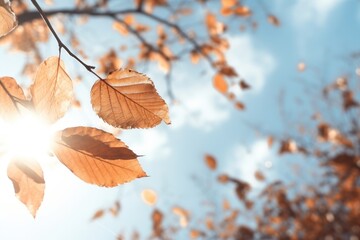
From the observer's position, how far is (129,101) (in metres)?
0.45

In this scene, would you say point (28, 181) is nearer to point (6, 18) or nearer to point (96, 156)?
point (96, 156)

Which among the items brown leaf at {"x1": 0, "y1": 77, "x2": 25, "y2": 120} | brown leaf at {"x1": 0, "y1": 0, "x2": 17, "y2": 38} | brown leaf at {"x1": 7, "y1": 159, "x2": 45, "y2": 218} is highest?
brown leaf at {"x1": 0, "y1": 0, "x2": 17, "y2": 38}

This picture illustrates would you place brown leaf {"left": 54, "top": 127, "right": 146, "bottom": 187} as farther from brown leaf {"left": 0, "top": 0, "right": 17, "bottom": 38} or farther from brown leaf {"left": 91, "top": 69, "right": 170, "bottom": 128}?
brown leaf {"left": 0, "top": 0, "right": 17, "bottom": 38}

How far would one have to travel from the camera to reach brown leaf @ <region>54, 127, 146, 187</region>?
410 millimetres

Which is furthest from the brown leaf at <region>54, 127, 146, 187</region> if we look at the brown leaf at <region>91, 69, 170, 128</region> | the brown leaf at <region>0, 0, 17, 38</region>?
the brown leaf at <region>0, 0, 17, 38</region>

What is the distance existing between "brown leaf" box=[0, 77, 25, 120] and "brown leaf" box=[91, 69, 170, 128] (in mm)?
98

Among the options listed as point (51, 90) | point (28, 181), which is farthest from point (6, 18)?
point (28, 181)

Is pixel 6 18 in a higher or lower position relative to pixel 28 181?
higher

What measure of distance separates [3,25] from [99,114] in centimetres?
15

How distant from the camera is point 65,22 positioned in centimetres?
336

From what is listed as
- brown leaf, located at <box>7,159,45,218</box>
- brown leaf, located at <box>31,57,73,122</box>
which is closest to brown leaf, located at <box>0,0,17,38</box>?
brown leaf, located at <box>31,57,73,122</box>

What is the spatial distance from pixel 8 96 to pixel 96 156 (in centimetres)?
14

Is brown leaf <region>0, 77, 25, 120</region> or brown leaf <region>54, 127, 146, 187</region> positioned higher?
brown leaf <region>0, 77, 25, 120</region>

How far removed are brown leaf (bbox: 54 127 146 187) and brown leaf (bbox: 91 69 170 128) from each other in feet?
0.11
